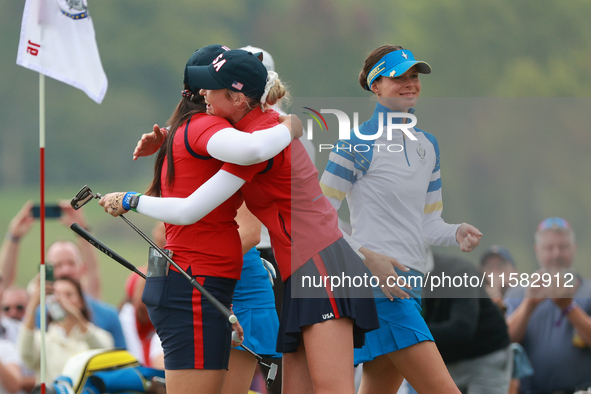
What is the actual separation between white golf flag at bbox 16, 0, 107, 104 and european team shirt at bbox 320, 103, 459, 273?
1.49m

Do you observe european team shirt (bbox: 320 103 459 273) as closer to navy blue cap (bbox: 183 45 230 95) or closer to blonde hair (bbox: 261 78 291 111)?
blonde hair (bbox: 261 78 291 111)

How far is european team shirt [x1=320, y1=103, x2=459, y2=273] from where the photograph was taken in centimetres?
314

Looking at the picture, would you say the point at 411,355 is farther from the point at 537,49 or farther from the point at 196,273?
the point at 537,49

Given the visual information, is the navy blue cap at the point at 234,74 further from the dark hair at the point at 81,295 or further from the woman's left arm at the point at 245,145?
the dark hair at the point at 81,295

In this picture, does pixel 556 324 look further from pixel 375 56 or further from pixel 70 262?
pixel 70 262

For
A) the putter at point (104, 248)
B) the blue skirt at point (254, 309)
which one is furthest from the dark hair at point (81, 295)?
the putter at point (104, 248)

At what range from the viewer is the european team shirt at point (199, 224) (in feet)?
8.46

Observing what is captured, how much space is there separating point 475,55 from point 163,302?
13.7 metres

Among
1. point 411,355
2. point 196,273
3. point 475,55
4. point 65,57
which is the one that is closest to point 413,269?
point 411,355

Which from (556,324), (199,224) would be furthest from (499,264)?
(199,224)

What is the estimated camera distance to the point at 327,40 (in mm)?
16344

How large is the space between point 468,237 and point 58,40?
7.53ft

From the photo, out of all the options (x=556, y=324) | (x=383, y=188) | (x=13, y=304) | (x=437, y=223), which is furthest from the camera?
(x=13, y=304)

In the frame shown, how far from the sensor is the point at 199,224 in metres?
2.61
